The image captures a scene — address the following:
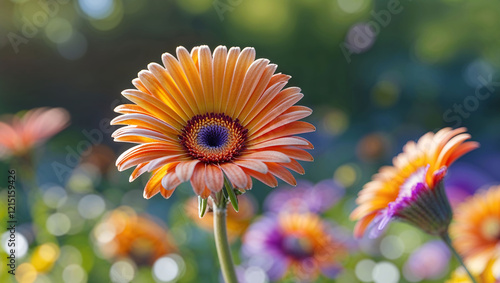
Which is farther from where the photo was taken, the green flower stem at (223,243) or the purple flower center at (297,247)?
the purple flower center at (297,247)

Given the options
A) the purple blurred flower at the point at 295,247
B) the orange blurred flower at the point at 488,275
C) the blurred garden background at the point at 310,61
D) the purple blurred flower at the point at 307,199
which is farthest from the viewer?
the blurred garden background at the point at 310,61

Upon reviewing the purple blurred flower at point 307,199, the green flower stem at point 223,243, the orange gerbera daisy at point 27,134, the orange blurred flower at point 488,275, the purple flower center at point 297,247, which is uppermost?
the orange gerbera daisy at point 27,134

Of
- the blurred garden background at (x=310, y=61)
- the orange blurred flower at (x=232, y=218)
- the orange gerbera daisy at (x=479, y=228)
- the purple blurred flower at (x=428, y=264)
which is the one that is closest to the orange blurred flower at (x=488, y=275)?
the orange gerbera daisy at (x=479, y=228)

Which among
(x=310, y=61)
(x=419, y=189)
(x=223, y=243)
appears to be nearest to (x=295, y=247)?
(x=419, y=189)

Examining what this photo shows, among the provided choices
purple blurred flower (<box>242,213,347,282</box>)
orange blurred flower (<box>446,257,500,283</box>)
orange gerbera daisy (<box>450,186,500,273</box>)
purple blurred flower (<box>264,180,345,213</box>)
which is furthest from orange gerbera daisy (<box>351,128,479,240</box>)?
purple blurred flower (<box>264,180,345,213</box>)

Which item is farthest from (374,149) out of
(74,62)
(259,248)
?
(74,62)

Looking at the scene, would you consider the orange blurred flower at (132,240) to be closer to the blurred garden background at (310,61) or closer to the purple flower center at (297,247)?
the purple flower center at (297,247)

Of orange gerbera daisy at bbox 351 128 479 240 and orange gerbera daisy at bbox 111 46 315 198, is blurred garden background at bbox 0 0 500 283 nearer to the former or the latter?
orange gerbera daisy at bbox 351 128 479 240
